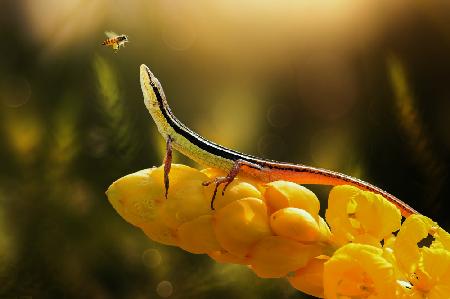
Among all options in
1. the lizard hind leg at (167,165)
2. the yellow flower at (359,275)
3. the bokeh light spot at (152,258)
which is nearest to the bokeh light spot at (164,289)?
the bokeh light spot at (152,258)

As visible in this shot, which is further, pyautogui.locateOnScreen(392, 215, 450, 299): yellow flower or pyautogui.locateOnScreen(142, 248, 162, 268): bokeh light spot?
pyautogui.locateOnScreen(142, 248, 162, 268): bokeh light spot

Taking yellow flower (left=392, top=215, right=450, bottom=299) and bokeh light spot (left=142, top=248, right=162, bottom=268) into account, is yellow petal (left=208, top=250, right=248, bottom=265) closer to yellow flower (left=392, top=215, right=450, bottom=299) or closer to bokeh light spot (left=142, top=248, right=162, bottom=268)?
yellow flower (left=392, top=215, right=450, bottom=299)

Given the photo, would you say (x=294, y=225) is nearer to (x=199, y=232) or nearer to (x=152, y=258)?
(x=199, y=232)

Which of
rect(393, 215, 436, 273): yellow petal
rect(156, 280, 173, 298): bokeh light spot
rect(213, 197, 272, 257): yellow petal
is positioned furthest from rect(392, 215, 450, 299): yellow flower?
rect(156, 280, 173, 298): bokeh light spot

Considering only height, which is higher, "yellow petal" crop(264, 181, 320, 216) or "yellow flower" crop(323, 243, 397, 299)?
"yellow petal" crop(264, 181, 320, 216)

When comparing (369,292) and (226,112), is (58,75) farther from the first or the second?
(369,292)

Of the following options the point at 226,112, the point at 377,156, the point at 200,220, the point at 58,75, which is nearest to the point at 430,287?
the point at 200,220
